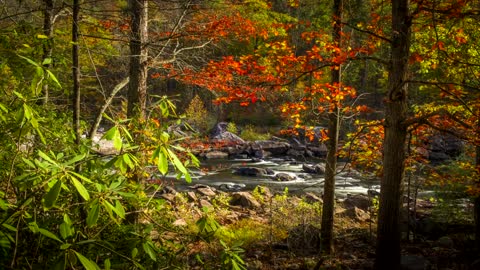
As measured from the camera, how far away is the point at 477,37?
838 centimetres

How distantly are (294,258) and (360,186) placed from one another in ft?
43.9

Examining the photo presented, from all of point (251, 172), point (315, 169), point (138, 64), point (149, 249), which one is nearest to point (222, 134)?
point (251, 172)

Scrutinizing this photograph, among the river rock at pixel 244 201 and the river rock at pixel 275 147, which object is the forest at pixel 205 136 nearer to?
the river rock at pixel 244 201

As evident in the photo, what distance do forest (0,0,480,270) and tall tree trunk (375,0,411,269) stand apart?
0.06ft

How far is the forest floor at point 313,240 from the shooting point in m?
7.89

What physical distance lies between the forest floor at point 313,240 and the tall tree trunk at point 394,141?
119cm

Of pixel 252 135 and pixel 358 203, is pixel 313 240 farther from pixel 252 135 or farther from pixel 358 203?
pixel 252 135

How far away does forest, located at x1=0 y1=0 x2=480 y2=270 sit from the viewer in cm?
235

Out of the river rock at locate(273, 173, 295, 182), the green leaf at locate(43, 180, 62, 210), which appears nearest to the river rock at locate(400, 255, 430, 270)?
the green leaf at locate(43, 180, 62, 210)

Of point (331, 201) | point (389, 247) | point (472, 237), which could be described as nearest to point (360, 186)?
point (472, 237)

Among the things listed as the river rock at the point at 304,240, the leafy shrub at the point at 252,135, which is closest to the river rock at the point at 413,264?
the river rock at the point at 304,240

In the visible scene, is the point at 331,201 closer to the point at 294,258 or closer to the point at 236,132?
the point at 294,258

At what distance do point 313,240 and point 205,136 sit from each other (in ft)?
13.4

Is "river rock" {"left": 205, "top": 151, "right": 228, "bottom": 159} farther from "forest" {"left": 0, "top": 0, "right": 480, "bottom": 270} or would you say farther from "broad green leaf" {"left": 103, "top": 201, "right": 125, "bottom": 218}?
"broad green leaf" {"left": 103, "top": 201, "right": 125, "bottom": 218}
